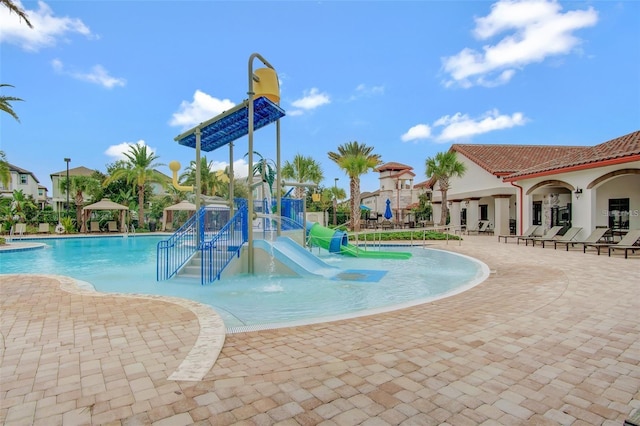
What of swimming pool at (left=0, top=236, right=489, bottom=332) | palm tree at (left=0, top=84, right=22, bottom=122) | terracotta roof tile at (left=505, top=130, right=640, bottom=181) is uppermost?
palm tree at (left=0, top=84, right=22, bottom=122)

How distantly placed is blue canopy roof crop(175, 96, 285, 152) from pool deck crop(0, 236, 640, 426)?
595 cm

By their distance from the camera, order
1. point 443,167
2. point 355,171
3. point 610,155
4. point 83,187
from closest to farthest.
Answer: point 610,155 → point 443,167 → point 355,171 → point 83,187

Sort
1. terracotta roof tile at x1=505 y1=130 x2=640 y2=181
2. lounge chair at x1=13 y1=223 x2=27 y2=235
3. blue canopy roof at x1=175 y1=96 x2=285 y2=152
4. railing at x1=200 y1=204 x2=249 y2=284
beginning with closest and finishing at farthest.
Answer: railing at x1=200 y1=204 x2=249 y2=284 → blue canopy roof at x1=175 y1=96 x2=285 y2=152 → terracotta roof tile at x1=505 y1=130 x2=640 y2=181 → lounge chair at x1=13 y1=223 x2=27 y2=235

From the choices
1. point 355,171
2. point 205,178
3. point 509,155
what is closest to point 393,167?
point 509,155

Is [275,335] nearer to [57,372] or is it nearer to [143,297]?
[57,372]

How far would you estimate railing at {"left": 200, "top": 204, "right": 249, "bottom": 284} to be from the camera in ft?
29.4

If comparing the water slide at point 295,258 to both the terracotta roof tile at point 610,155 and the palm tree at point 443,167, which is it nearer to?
the terracotta roof tile at point 610,155

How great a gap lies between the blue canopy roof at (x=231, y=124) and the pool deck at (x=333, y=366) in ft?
19.5

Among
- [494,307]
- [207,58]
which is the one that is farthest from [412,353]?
[207,58]

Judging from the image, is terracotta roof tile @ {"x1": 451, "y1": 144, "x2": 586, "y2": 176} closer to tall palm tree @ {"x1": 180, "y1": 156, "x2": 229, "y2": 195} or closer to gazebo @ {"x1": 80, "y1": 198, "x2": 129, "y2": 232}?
tall palm tree @ {"x1": 180, "y1": 156, "x2": 229, "y2": 195}

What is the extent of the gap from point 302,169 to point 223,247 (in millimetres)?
24364

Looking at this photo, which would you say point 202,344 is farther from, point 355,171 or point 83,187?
point 83,187

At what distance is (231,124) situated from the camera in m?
10.7

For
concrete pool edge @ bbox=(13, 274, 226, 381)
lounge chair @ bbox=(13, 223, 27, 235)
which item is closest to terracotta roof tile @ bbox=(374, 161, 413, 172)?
lounge chair @ bbox=(13, 223, 27, 235)
